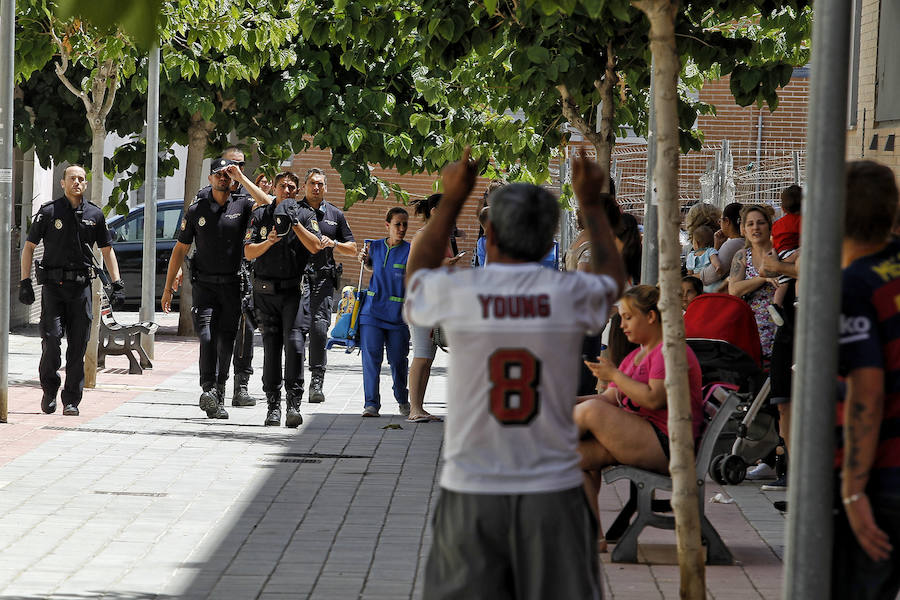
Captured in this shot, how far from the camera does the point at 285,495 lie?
8.89 m

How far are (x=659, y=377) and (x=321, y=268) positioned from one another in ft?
22.0

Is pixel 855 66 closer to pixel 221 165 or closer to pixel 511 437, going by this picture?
pixel 221 165

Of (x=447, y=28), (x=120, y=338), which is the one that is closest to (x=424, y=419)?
(x=447, y=28)

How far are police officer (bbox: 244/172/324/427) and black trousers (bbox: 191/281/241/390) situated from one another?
34 centimetres

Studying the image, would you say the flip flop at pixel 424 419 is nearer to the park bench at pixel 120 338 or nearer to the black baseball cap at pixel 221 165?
the black baseball cap at pixel 221 165

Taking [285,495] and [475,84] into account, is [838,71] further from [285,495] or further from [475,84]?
[475,84]

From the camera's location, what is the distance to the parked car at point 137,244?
23.8 metres

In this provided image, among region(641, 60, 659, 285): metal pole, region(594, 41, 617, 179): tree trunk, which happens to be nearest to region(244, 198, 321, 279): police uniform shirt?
region(594, 41, 617, 179): tree trunk

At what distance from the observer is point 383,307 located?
1280 cm

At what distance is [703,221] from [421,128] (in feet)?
17.9

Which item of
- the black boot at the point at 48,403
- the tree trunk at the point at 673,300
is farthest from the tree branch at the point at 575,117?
the tree trunk at the point at 673,300

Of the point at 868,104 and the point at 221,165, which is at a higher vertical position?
the point at 868,104

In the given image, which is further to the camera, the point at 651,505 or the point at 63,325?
the point at 63,325

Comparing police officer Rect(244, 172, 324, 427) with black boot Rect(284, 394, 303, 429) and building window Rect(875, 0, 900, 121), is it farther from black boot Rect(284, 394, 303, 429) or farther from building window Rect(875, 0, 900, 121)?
building window Rect(875, 0, 900, 121)
